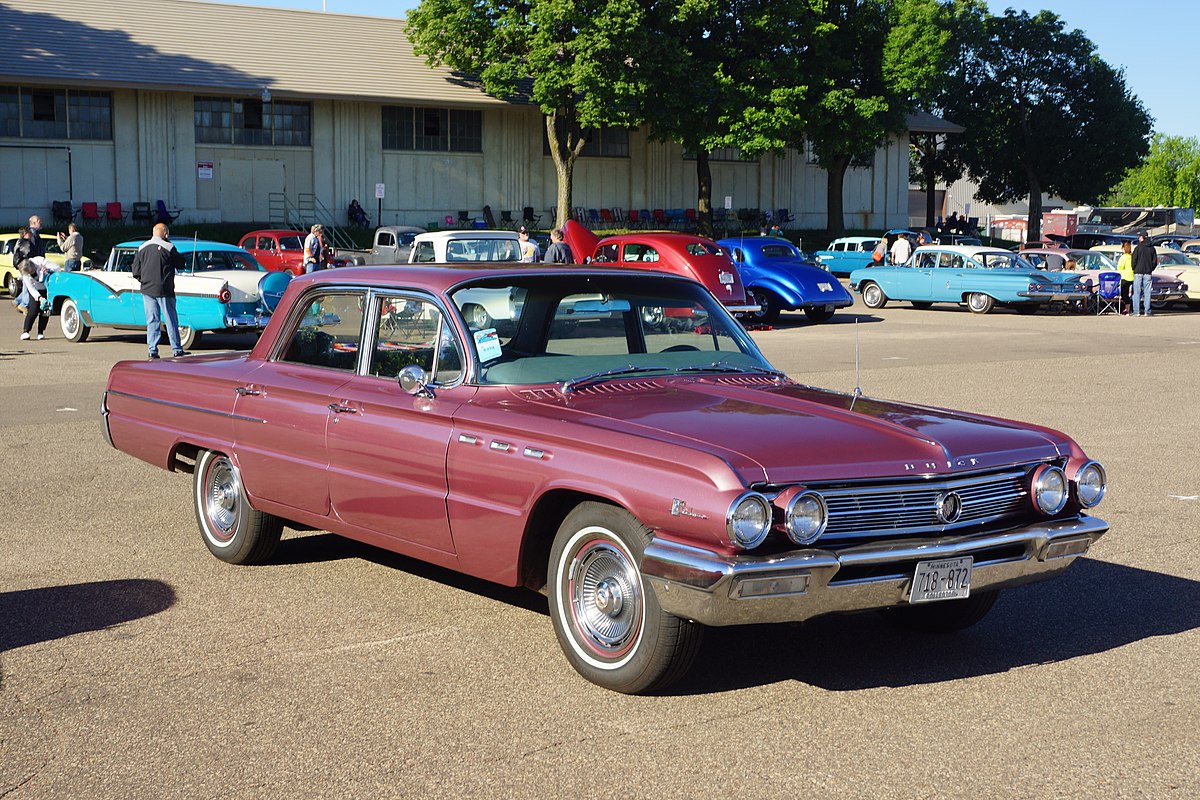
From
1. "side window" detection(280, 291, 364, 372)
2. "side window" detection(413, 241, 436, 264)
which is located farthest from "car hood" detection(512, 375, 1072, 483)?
"side window" detection(413, 241, 436, 264)

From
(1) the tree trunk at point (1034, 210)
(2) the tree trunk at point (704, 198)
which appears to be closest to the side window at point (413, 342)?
(2) the tree trunk at point (704, 198)

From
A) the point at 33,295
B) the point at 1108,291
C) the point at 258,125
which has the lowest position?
the point at 1108,291

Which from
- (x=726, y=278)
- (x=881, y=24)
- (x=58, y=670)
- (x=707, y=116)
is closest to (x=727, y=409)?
(x=58, y=670)

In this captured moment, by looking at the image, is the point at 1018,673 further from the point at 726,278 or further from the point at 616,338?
the point at 726,278

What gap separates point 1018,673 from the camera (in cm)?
558

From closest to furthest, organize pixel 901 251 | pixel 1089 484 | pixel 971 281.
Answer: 1. pixel 1089 484
2. pixel 971 281
3. pixel 901 251

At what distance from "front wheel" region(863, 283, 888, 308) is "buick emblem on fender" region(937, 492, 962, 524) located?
88.2 ft

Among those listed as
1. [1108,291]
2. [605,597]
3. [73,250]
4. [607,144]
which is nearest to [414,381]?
[605,597]

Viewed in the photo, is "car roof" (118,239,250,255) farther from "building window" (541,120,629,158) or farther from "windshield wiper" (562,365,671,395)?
"building window" (541,120,629,158)

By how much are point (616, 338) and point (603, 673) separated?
Answer: 1830 millimetres

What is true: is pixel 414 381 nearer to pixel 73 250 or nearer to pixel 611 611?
pixel 611 611

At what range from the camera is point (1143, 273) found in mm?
29766

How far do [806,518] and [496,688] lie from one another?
138 cm

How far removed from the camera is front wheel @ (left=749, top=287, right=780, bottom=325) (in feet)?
89.6
